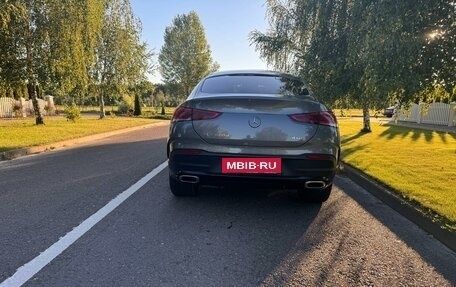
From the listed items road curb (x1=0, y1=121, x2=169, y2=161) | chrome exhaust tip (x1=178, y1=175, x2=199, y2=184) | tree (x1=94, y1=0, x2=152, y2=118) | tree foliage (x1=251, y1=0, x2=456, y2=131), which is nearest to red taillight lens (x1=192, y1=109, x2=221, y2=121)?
chrome exhaust tip (x1=178, y1=175, x2=199, y2=184)

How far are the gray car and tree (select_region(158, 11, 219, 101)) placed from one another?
44.6 metres

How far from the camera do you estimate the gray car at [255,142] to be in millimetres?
4027

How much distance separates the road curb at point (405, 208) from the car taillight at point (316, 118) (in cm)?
146

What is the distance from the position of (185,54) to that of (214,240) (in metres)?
47.2

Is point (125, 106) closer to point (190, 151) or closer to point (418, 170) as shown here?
point (418, 170)

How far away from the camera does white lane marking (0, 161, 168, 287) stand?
2.78m

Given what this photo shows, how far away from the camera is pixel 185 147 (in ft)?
13.6

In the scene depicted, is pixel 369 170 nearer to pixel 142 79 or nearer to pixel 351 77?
pixel 351 77

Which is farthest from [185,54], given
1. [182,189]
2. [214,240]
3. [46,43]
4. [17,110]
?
[214,240]

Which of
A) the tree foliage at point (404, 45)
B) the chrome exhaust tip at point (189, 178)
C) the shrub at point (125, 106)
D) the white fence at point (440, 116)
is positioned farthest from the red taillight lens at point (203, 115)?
the shrub at point (125, 106)

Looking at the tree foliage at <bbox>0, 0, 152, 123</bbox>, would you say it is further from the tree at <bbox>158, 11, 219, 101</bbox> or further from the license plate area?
the tree at <bbox>158, 11, 219, 101</bbox>

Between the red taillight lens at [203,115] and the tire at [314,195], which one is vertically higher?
the red taillight lens at [203,115]

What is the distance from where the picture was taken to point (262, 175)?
405 cm

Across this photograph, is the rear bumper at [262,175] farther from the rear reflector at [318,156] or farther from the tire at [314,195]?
the tire at [314,195]
